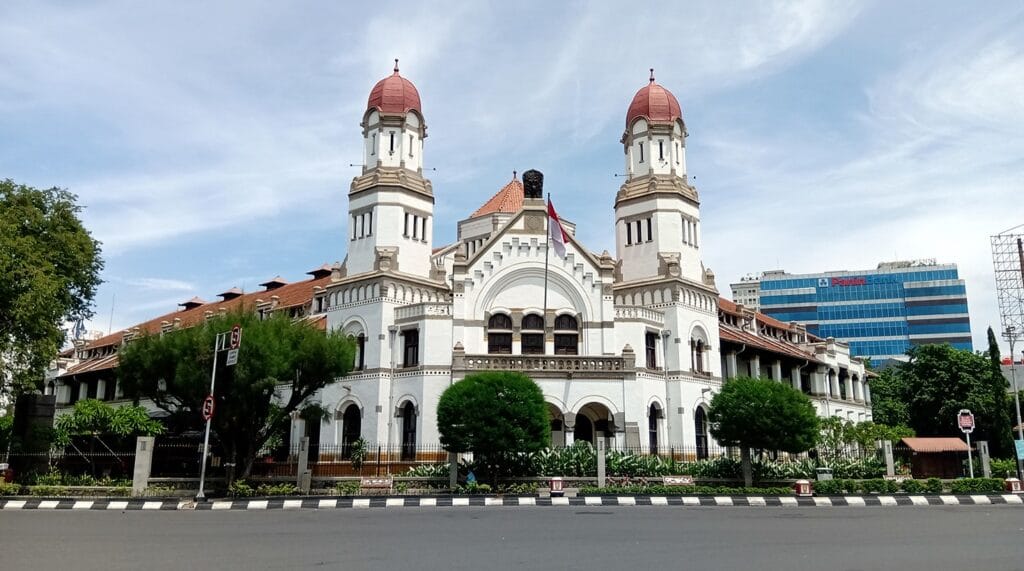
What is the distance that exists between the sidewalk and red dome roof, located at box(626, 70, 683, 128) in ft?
79.3

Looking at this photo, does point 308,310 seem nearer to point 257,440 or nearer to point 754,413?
point 257,440

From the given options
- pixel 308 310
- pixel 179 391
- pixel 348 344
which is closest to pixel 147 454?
pixel 179 391

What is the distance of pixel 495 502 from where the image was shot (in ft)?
85.9

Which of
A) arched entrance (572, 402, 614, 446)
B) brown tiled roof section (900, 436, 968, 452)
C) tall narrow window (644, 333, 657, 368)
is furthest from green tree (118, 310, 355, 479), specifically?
brown tiled roof section (900, 436, 968, 452)

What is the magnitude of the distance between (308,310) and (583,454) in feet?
78.9

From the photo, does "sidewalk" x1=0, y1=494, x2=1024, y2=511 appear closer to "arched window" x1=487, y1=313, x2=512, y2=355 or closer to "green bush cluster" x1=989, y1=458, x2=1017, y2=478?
"green bush cluster" x1=989, y1=458, x2=1017, y2=478

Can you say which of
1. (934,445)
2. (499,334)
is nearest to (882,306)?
(934,445)

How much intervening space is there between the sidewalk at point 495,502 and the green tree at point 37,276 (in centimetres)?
678

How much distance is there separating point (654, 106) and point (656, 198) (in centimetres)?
554

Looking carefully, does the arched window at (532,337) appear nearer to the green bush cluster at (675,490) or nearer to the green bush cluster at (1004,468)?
the green bush cluster at (675,490)

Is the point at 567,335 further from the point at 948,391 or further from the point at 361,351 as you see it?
the point at 948,391

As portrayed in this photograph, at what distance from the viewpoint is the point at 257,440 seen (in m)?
31.3

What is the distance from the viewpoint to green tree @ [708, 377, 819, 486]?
3225 cm

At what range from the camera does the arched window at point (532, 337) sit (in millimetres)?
40531
